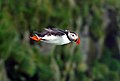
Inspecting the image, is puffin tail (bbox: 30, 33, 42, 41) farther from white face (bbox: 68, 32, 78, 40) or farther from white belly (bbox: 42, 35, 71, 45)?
white face (bbox: 68, 32, 78, 40)

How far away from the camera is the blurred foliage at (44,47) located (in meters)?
13.1

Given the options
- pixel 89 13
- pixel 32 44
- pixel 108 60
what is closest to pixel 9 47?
pixel 32 44

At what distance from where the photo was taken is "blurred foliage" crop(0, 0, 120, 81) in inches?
515

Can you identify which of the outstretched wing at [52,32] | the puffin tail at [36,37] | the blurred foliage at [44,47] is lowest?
the blurred foliage at [44,47]

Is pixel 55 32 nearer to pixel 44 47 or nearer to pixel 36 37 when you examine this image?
pixel 36 37

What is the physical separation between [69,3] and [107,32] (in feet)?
24.5

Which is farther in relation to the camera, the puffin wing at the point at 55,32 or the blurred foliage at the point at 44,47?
Result: the blurred foliage at the point at 44,47

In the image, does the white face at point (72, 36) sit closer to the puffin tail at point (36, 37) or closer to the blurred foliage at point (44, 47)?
the puffin tail at point (36, 37)

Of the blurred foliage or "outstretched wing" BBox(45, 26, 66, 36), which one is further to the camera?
the blurred foliage

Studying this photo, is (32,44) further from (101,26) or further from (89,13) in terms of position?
(101,26)

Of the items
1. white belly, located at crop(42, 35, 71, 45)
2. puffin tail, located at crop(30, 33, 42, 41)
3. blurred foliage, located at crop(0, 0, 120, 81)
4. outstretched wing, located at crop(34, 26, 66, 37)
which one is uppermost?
outstretched wing, located at crop(34, 26, 66, 37)

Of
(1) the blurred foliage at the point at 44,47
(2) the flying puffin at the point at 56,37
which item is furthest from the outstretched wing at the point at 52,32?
(1) the blurred foliage at the point at 44,47

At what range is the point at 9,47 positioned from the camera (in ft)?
41.0

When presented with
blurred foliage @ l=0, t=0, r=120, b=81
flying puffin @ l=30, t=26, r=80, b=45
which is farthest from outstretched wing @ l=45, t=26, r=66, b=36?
blurred foliage @ l=0, t=0, r=120, b=81
